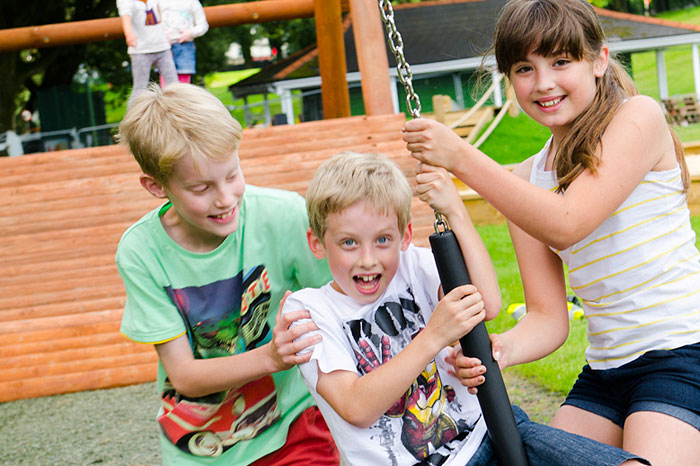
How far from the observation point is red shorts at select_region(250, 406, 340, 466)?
2.16 metres

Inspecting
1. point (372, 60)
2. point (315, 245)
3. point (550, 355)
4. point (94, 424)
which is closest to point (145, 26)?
point (372, 60)

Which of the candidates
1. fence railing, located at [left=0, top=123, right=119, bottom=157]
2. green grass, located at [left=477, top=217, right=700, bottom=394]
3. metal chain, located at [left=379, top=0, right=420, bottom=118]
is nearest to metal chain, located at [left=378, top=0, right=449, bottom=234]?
metal chain, located at [left=379, top=0, right=420, bottom=118]

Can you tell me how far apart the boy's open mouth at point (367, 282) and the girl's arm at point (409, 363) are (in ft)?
0.66

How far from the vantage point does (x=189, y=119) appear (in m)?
1.91

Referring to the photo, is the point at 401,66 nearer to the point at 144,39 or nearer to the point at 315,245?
the point at 315,245

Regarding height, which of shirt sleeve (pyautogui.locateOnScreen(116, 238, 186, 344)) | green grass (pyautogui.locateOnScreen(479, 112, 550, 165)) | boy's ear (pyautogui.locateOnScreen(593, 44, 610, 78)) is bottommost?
green grass (pyautogui.locateOnScreen(479, 112, 550, 165))

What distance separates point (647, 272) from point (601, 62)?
0.56 metres

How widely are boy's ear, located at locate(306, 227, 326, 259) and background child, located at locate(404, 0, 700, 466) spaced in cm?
38

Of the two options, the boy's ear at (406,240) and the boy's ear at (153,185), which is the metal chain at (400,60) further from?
the boy's ear at (153,185)

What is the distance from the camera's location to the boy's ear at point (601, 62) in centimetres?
196

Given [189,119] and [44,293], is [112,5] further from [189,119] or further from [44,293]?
[189,119]

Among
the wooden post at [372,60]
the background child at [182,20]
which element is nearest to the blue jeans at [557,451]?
the wooden post at [372,60]

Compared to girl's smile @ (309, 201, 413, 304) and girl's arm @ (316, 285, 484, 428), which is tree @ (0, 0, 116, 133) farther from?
girl's arm @ (316, 285, 484, 428)

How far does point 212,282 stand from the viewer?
2.06 meters
